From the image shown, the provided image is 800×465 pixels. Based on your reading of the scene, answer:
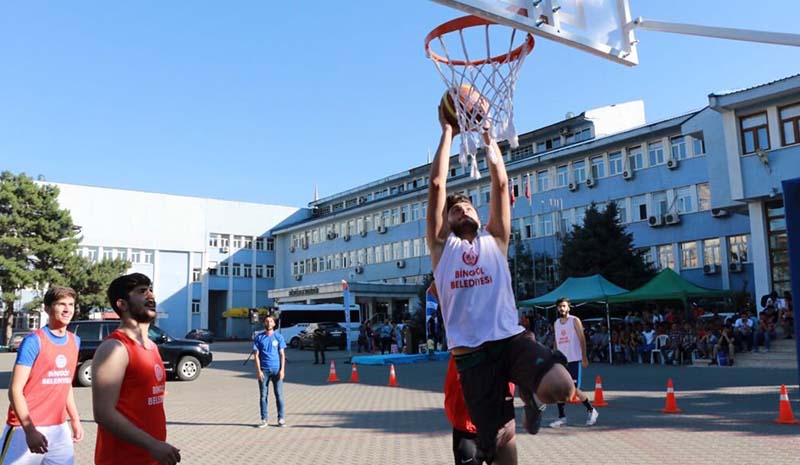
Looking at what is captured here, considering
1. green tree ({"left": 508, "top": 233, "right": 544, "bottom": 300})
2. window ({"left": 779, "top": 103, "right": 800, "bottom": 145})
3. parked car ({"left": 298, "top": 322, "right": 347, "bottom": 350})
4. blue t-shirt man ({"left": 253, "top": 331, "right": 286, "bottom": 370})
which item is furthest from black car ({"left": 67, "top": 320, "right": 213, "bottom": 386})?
green tree ({"left": 508, "top": 233, "right": 544, "bottom": 300})

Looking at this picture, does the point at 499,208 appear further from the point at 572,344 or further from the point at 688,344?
the point at 688,344

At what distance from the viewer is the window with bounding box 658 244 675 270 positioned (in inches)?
1606

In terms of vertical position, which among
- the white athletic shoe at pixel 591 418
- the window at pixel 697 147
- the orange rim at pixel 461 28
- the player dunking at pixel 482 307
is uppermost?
the window at pixel 697 147

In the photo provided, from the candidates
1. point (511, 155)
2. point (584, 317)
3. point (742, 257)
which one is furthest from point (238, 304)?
point (742, 257)

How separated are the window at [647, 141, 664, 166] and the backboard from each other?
118 ft

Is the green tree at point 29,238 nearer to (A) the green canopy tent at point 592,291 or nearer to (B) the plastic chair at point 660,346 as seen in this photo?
(A) the green canopy tent at point 592,291

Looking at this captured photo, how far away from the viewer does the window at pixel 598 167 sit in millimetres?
44531

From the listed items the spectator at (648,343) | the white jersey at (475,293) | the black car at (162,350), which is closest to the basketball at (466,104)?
the white jersey at (475,293)

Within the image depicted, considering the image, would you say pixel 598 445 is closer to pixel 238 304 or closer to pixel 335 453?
pixel 335 453

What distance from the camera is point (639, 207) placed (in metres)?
42.7

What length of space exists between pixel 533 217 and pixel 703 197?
12.7m

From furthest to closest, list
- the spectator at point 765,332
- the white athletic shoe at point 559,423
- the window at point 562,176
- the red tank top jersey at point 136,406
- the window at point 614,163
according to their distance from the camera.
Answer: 1. the window at point 562,176
2. the window at point 614,163
3. the spectator at point 765,332
4. the white athletic shoe at point 559,423
5. the red tank top jersey at point 136,406

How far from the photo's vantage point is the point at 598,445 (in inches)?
384

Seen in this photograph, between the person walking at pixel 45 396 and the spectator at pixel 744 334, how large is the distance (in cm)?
2374
